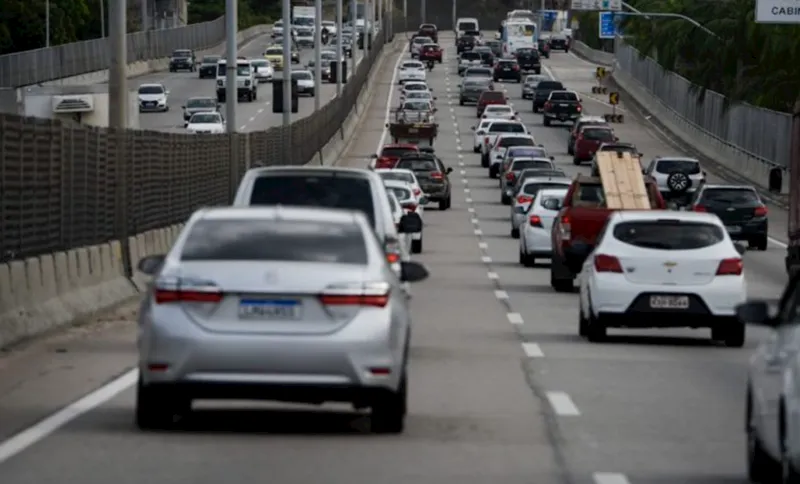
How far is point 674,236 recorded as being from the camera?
24.0 metres

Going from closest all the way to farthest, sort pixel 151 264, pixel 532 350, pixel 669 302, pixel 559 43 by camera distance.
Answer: pixel 151 264
pixel 532 350
pixel 669 302
pixel 559 43

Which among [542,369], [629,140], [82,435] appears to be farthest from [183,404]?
[629,140]

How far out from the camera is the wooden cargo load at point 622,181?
1481 inches

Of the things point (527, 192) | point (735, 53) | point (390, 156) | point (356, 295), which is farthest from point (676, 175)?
point (356, 295)

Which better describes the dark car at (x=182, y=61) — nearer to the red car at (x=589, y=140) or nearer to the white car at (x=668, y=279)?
the red car at (x=589, y=140)

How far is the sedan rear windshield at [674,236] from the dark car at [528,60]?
125m

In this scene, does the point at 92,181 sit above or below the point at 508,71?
above

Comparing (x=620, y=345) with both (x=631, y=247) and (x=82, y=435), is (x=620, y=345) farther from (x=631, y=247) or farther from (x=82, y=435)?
(x=82, y=435)

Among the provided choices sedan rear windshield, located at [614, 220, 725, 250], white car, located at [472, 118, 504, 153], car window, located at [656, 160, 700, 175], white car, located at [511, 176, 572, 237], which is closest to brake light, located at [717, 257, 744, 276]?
sedan rear windshield, located at [614, 220, 725, 250]

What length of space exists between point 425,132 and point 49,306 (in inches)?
2632

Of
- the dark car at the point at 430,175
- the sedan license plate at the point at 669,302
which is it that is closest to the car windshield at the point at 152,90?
the dark car at the point at 430,175

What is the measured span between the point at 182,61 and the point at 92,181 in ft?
401

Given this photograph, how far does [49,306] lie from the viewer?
23312 mm

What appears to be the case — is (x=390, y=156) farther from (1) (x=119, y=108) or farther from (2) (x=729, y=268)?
(2) (x=729, y=268)
